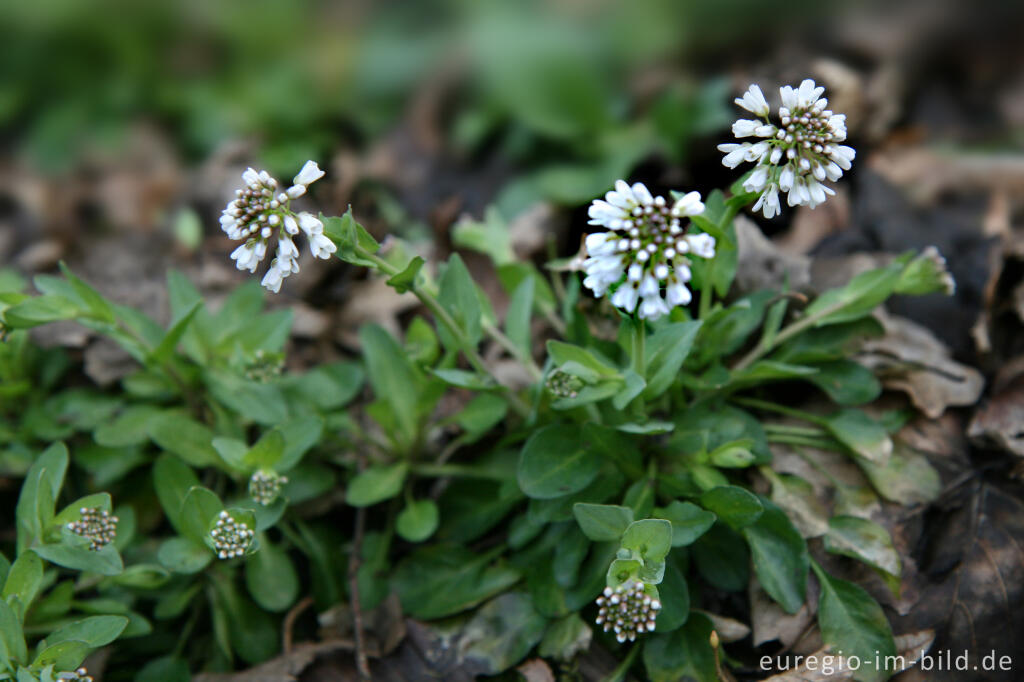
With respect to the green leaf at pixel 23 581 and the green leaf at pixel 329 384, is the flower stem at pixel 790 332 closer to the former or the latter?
the green leaf at pixel 329 384

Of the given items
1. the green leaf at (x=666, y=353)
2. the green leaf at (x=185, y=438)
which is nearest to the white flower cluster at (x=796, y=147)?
the green leaf at (x=666, y=353)

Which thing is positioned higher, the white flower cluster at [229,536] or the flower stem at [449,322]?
the flower stem at [449,322]

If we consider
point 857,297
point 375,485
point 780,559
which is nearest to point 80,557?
point 375,485

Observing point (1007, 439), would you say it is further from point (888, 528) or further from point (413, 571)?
point (413, 571)

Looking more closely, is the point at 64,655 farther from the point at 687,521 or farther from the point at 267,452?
the point at 687,521

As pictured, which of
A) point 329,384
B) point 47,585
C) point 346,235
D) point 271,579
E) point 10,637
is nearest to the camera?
point 346,235

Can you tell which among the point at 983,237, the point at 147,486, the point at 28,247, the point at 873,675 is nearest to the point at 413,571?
the point at 147,486

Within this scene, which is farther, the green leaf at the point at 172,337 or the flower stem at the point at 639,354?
the green leaf at the point at 172,337

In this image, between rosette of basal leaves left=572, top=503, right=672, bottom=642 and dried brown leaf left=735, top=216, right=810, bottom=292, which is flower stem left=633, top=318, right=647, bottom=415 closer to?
rosette of basal leaves left=572, top=503, right=672, bottom=642
